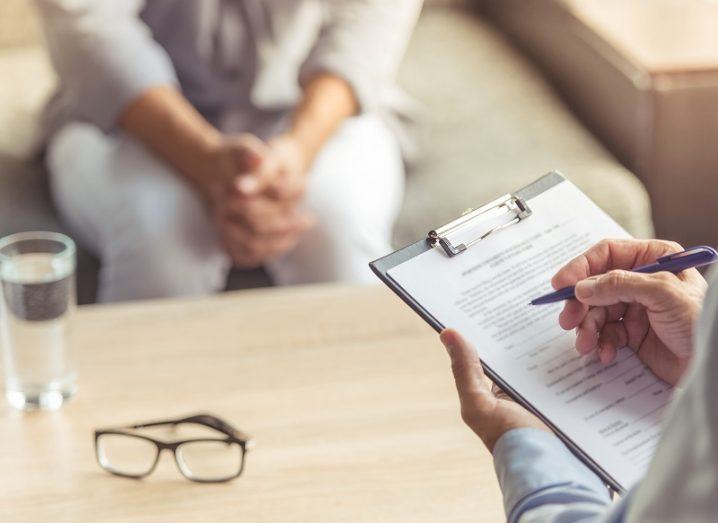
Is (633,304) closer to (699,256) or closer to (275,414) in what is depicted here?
(699,256)

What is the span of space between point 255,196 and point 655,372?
0.86 meters

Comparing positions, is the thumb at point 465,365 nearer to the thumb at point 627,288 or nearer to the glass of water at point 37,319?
the thumb at point 627,288

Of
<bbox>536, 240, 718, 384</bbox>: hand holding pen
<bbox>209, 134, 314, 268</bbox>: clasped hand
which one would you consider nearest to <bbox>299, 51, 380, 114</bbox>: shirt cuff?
<bbox>209, 134, 314, 268</bbox>: clasped hand

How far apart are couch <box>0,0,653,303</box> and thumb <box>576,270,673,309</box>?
955 millimetres

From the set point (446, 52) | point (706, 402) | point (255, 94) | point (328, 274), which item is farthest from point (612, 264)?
point (446, 52)

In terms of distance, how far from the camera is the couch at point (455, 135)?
176cm

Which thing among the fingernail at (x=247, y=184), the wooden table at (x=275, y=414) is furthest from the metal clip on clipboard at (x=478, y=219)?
the fingernail at (x=247, y=184)

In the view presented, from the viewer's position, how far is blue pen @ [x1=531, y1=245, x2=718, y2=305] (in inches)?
32.0

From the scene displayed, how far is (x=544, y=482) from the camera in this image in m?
0.69

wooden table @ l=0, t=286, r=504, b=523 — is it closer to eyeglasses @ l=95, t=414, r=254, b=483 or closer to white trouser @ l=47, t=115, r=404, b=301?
eyeglasses @ l=95, t=414, r=254, b=483

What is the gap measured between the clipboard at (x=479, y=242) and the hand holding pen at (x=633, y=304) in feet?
0.24

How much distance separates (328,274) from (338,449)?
652 mm

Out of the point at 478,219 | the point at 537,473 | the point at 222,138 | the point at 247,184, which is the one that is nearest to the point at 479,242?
the point at 478,219

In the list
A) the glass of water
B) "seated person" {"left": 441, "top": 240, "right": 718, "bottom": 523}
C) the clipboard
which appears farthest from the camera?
the glass of water
